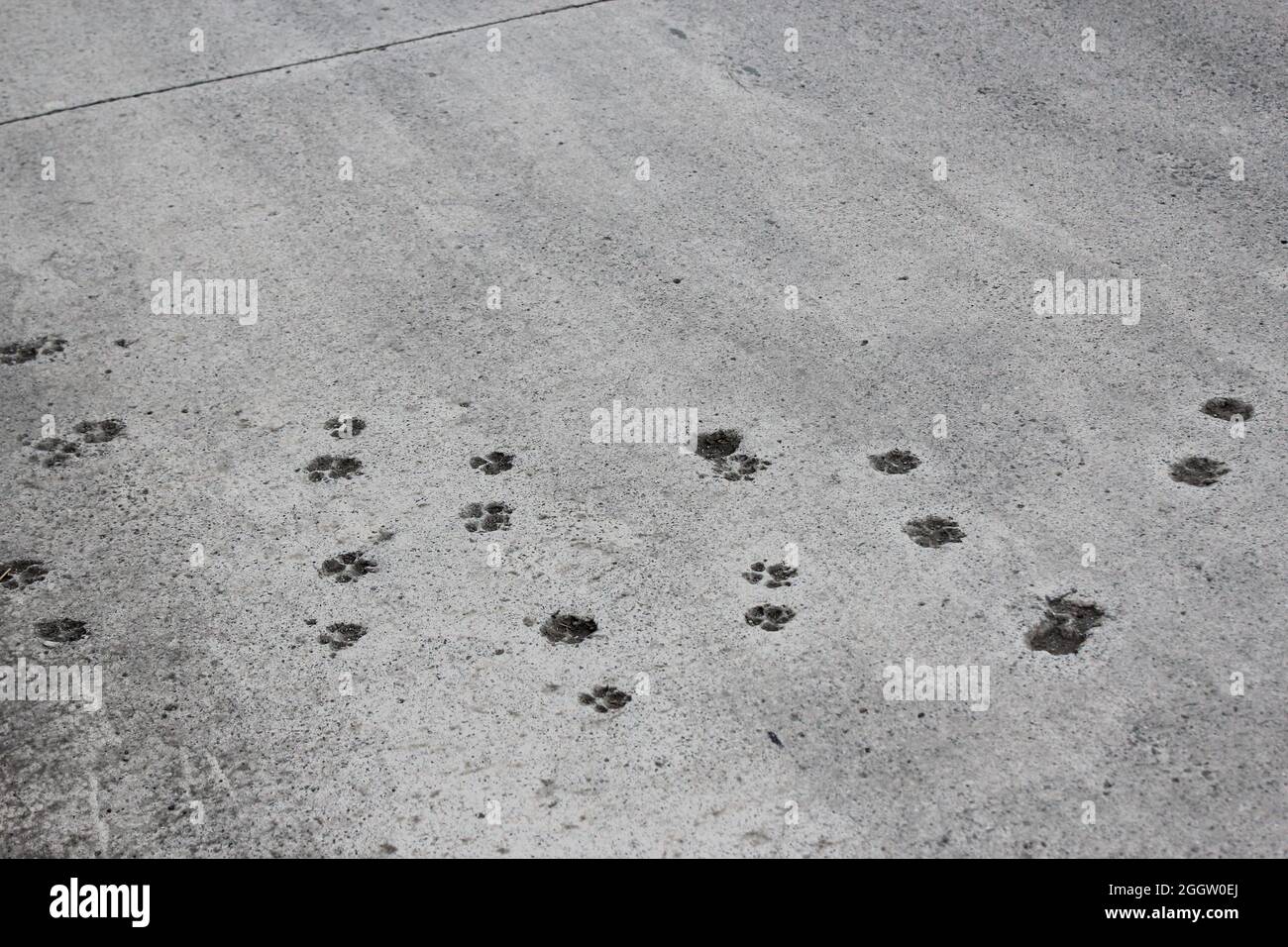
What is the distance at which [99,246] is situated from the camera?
17.8 ft

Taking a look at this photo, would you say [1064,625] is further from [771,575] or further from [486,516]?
[486,516]

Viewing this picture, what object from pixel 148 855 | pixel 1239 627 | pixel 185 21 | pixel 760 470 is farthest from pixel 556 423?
pixel 185 21

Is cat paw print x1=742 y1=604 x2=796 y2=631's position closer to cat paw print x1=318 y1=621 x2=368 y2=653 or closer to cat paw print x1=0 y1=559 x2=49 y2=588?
cat paw print x1=318 y1=621 x2=368 y2=653

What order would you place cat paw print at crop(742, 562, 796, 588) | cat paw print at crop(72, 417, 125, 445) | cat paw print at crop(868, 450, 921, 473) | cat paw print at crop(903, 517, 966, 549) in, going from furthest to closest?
cat paw print at crop(72, 417, 125, 445), cat paw print at crop(868, 450, 921, 473), cat paw print at crop(903, 517, 966, 549), cat paw print at crop(742, 562, 796, 588)

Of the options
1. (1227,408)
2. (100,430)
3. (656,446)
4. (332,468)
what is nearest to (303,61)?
(100,430)

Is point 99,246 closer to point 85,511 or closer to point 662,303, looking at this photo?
point 85,511

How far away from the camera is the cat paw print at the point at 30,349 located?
4.78 metres

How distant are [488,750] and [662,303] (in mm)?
2194

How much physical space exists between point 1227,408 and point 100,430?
3.79m

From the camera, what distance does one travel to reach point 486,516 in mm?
4059

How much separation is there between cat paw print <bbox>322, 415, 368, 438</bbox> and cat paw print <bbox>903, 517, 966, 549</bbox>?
1.85 metres

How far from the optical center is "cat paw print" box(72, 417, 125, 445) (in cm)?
440
